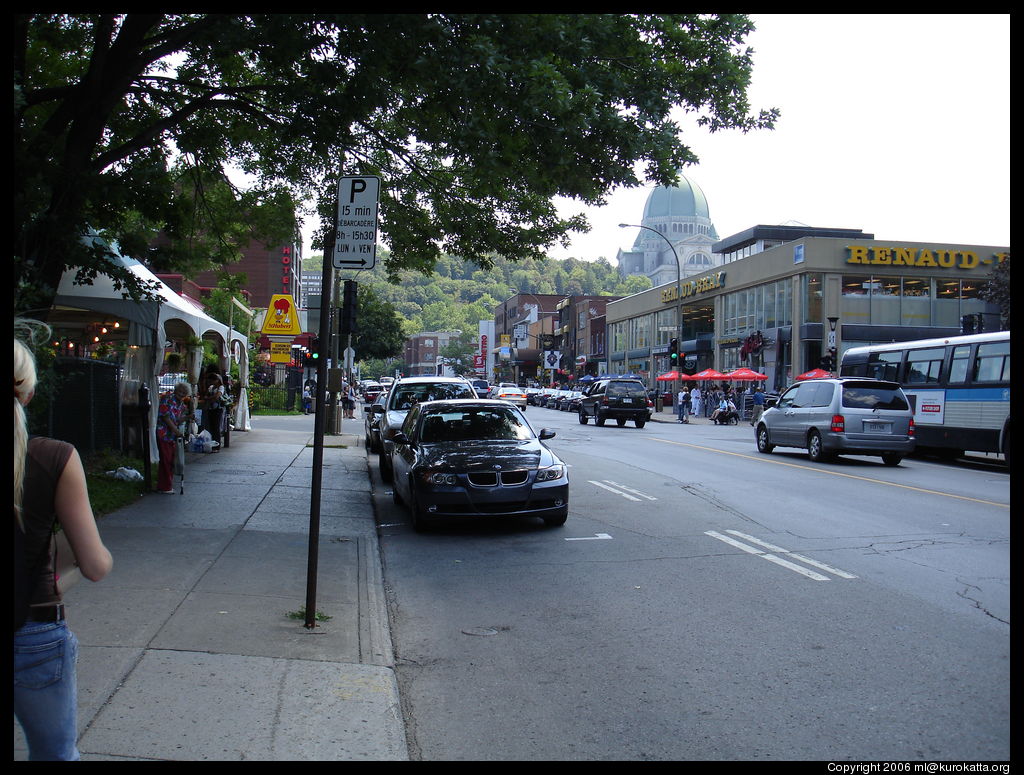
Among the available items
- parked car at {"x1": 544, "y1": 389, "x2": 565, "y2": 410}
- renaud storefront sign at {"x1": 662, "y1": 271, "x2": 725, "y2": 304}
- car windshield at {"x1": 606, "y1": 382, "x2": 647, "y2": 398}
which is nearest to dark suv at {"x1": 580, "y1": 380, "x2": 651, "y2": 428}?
car windshield at {"x1": 606, "y1": 382, "x2": 647, "y2": 398}

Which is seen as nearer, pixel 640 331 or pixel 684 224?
pixel 640 331

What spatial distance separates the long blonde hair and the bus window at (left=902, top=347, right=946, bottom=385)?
2142 cm

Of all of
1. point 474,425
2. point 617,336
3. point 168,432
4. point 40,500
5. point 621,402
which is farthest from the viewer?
point 617,336

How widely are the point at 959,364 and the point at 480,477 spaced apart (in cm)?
1504

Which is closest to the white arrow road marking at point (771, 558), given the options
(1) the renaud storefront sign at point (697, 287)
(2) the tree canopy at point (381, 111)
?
(2) the tree canopy at point (381, 111)

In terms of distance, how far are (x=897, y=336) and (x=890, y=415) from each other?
2846cm

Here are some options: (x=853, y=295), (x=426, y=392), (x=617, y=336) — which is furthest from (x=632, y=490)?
(x=617, y=336)

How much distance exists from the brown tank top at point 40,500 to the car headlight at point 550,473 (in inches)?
289

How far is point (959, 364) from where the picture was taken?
1998cm

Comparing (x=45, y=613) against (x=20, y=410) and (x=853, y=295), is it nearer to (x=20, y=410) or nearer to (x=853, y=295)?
(x=20, y=410)

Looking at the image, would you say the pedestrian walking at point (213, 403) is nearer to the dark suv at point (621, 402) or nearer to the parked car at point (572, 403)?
the dark suv at point (621, 402)

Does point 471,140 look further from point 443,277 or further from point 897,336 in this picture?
point 443,277

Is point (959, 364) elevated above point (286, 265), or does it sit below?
below

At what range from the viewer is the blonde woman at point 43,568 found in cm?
256
